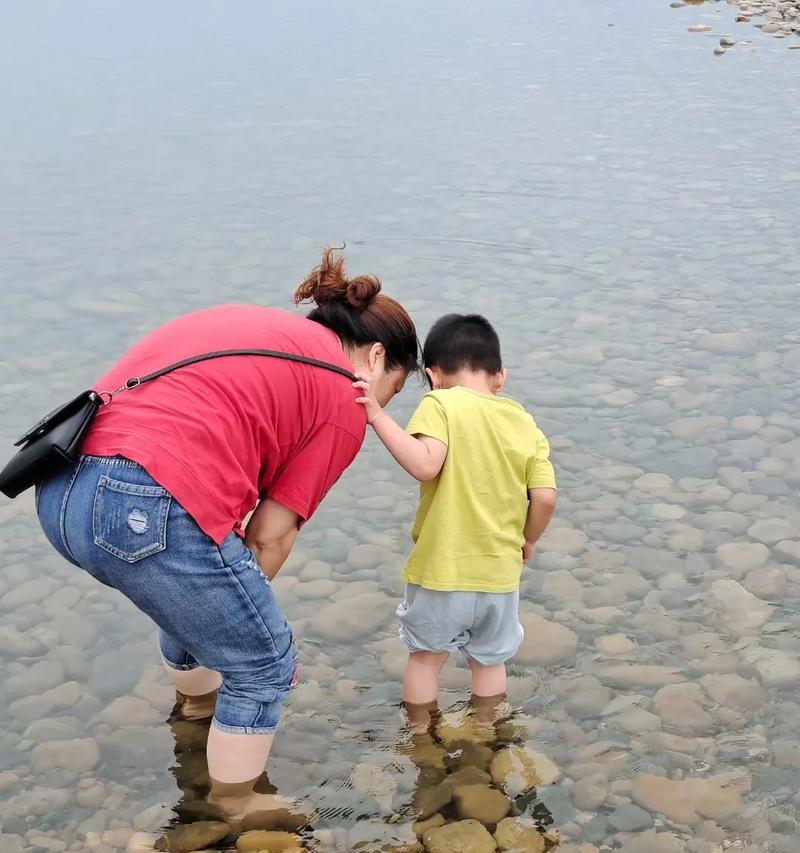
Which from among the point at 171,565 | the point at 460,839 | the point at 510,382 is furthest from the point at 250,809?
the point at 510,382

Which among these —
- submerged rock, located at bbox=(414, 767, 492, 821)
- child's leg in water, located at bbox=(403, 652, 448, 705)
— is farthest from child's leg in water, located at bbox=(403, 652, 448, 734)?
submerged rock, located at bbox=(414, 767, 492, 821)

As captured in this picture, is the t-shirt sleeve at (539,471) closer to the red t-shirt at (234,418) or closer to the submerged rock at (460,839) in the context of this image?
the red t-shirt at (234,418)

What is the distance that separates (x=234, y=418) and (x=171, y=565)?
41 centimetres

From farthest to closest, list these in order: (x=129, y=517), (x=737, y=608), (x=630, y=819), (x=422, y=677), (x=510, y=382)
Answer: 1. (x=510, y=382)
2. (x=737, y=608)
3. (x=422, y=677)
4. (x=630, y=819)
5. (x=129, y=517)

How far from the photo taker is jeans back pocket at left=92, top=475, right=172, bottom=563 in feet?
9.43

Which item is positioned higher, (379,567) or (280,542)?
(280,542)

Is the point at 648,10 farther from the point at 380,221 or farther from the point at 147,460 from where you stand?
the point at 147,460

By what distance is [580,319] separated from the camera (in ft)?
25.4

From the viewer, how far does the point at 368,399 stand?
327cm

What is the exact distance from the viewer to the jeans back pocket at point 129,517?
2.88m

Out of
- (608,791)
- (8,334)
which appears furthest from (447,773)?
(8,334)

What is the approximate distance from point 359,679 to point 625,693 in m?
0.96

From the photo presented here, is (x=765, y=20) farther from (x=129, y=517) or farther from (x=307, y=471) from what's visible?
(x=129, y=517)

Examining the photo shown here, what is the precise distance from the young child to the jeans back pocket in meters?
0.88
